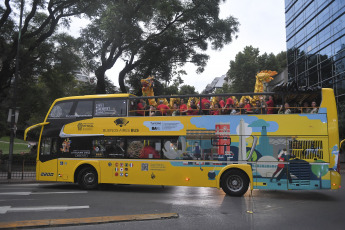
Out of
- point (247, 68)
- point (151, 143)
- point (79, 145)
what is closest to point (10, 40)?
point (79, 145)

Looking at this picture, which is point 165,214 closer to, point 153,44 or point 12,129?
point 12,129

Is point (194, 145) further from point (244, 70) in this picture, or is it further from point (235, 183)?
point (244, 70)

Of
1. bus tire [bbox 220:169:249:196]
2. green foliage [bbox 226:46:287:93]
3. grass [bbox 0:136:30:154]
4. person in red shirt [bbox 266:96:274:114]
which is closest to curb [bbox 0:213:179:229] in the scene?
bus tire [bbox 220:169:249:196]

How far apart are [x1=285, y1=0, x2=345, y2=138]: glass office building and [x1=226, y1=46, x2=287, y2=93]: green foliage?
3999mm

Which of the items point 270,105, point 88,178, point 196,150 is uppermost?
point 270,105

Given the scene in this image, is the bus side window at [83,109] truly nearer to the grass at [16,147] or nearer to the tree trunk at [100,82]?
the tree trunk at [100,82]

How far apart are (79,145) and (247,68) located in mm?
41812

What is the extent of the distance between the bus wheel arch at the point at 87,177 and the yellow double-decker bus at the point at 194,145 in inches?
1.5

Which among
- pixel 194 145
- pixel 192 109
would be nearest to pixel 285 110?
pixel 192 109

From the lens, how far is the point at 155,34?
2234cm

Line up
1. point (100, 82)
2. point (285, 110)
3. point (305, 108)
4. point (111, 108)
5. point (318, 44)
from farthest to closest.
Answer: point (318, 44), point (100, 82), point (111, 108), point (285, 110), point (305, 108)

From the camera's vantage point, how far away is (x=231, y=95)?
1045cm

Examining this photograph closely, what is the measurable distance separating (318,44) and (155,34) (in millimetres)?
25998

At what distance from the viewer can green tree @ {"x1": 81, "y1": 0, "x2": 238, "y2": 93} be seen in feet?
63.8
